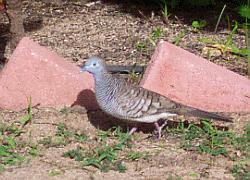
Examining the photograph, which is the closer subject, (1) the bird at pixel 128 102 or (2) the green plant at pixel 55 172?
(2) the green plant at pixel 55 172

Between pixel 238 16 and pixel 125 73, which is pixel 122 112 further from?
pixel 238 16

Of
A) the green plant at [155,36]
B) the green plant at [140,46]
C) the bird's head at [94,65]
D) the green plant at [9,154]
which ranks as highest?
the green plant at [155,36]

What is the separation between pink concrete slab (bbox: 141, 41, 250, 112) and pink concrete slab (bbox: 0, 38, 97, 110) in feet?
1.71

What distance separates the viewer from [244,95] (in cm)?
645

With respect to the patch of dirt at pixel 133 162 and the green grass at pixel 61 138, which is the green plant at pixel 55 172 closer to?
the patch of dirt at pixel 133 162

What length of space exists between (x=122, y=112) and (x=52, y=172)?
0.70 metres

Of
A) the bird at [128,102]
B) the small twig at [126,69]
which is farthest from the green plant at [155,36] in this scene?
the bird at [128,102]

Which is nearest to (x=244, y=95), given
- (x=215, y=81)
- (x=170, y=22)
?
(x=215, y=81)

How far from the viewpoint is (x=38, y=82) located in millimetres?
6488

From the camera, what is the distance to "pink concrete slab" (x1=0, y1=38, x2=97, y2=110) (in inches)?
255

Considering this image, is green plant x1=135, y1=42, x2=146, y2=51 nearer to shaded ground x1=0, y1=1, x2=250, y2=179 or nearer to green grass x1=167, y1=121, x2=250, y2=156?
shaded ground x1=0, y1=1, x2=250, y2=179

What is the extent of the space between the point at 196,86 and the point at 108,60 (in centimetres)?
127

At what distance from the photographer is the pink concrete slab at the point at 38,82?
6.46 m

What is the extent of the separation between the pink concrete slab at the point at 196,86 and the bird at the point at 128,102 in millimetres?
551
